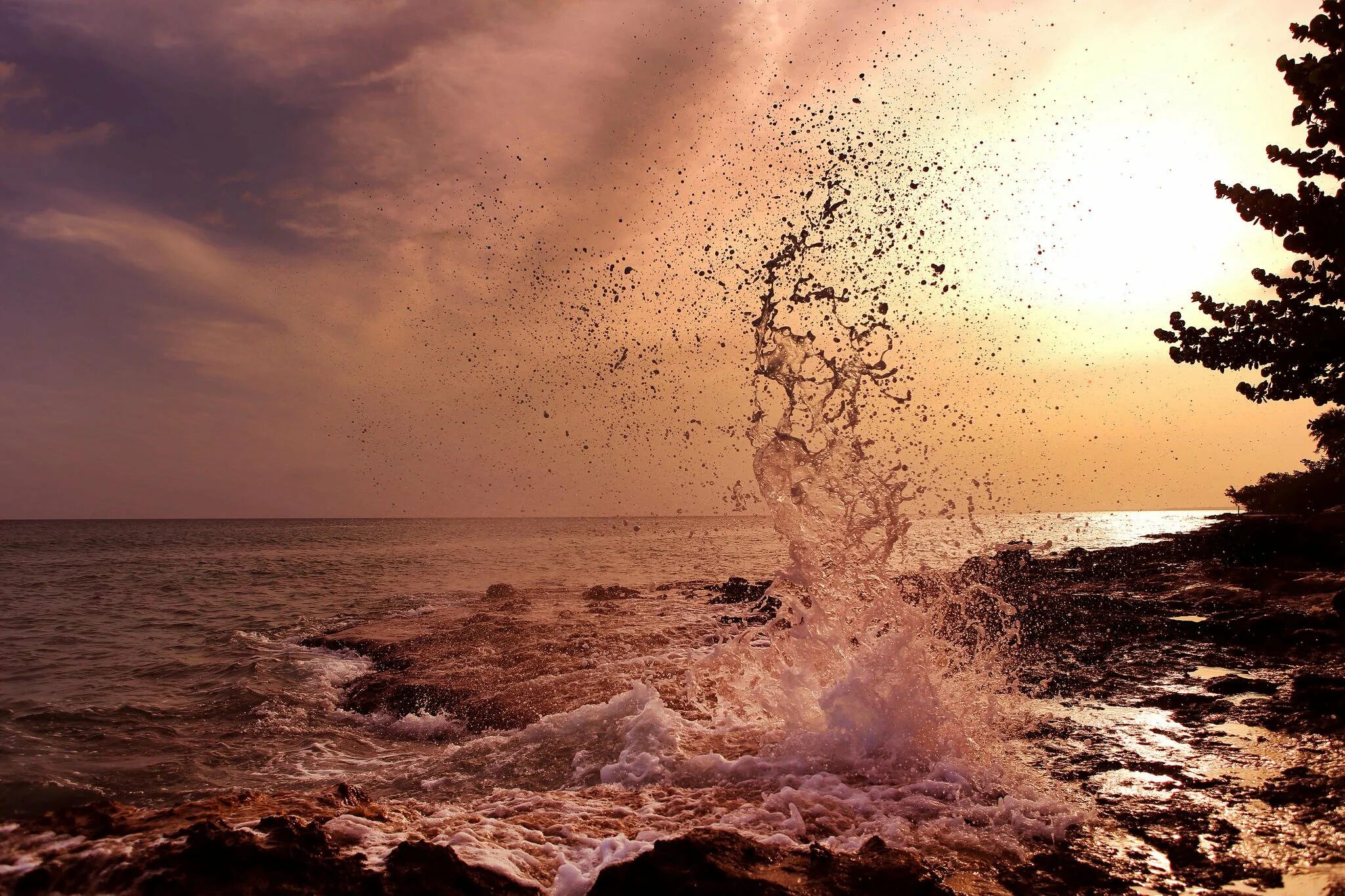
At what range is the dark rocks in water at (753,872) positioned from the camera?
12.5 feet

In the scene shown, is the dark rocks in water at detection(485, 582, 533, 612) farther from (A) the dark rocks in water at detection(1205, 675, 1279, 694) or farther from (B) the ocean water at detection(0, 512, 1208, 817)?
(A) the dark rocks in water at detection(1205, 675, 1279, 694)

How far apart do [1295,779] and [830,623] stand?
4452 millimetres

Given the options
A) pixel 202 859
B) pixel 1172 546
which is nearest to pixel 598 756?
pixel 202 859

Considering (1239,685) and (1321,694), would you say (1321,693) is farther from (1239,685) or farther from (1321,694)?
(1239,685)

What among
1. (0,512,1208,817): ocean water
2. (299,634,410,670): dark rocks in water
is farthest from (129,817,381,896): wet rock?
(299,634,410,670): dark rocks in water

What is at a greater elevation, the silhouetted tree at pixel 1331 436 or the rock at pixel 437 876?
the silhouetted tree at pixel 1331 436

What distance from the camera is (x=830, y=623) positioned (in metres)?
8.66

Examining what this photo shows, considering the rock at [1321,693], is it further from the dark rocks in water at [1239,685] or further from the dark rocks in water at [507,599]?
the dark rocks in water at [507,599]

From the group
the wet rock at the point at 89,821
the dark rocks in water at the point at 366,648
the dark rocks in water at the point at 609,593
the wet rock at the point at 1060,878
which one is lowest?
the dark rocks in water at the point at 609,593

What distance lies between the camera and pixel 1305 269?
35.7 ft

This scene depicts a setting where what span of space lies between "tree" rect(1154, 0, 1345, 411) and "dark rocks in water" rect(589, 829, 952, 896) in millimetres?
11352

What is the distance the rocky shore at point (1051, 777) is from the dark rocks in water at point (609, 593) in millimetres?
5803

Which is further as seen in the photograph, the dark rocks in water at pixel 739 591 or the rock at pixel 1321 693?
the dark rocks in water at pixel 739 591

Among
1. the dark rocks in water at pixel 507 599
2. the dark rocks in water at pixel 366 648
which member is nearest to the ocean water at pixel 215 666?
the dark rocks in water at pixel 366 648
